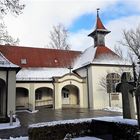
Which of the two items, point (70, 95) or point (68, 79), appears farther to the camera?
point (70, 95)

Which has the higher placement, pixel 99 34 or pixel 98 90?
pixel 99 34

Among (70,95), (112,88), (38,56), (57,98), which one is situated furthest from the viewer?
(38,56)

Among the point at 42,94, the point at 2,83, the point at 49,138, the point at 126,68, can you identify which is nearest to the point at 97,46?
the point at 126,68

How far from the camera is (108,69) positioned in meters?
27.1

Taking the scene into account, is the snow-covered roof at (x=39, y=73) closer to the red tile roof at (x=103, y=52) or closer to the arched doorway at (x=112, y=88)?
the red tile roof at (x=103, y=52)

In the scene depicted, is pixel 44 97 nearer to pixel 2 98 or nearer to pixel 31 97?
pixel 31 97

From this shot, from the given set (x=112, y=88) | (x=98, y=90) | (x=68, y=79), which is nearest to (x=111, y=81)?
(x=112, y=88)

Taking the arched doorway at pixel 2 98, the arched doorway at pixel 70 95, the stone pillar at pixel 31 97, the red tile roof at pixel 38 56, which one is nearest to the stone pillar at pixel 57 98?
the arched doorway at pixel 70 95

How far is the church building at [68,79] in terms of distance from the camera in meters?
26.3

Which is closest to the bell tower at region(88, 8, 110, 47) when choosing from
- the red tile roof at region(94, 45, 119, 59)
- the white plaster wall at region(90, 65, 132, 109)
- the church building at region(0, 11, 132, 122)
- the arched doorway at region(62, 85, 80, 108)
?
the church building at region(0, 11, 132, 122)

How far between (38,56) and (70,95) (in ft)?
22.4

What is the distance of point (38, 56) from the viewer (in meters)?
31.2

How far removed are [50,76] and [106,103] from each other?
7.33 m

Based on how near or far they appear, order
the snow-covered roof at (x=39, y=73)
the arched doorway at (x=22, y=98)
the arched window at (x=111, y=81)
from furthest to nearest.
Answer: the arched doorway at (x=22, y=98)
the snow-covered roof at (x=39, y=73)
the arched window at (x=111, y=81)
